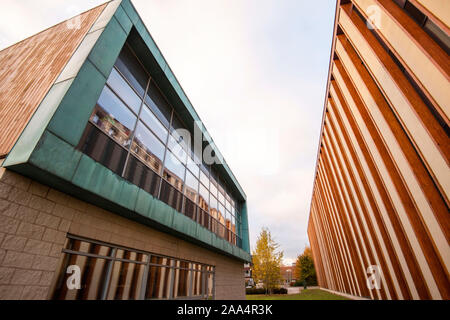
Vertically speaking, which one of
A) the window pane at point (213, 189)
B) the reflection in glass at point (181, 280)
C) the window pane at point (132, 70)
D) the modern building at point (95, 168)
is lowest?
the reflection in glass at point (181, 280)

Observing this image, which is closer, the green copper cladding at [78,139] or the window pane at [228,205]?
the green copper cladding at [78,139]

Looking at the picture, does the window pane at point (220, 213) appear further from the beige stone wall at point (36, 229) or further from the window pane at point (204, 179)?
the beige stone wall at point (36, 229)

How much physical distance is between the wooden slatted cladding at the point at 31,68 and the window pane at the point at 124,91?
3.71ft

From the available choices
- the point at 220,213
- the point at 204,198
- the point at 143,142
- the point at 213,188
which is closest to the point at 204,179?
the point at 204,198

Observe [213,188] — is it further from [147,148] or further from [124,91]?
[124,91]

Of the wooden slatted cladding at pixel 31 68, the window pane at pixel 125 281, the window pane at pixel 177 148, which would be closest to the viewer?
the wooden slatted cladding at pixel 31 68

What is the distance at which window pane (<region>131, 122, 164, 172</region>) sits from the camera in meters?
6.83

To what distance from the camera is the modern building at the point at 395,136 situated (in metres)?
5.19

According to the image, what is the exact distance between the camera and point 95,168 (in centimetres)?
466

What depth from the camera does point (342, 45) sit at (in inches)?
392

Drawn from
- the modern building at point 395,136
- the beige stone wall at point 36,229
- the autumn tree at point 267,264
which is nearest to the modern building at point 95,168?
Answer: the beige stone wall at point 36,229

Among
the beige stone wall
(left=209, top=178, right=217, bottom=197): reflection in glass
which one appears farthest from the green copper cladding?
(left=209, top=178, right=217, bottom=197): reflection in glass

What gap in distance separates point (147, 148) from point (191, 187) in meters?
3.83

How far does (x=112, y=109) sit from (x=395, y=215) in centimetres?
1219
